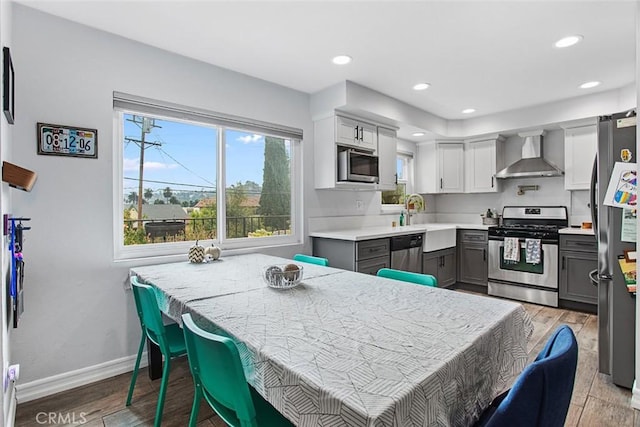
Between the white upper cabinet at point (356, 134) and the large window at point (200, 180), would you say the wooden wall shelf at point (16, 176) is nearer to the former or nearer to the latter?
the large window at point (200, 180)

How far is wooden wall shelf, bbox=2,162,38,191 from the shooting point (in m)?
1.55

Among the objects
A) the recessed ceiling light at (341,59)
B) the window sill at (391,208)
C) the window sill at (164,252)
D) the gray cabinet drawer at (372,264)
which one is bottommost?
the gray cabinet drawer at (372,264)

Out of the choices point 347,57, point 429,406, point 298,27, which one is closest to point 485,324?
point 429,406

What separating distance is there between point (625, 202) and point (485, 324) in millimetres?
1618

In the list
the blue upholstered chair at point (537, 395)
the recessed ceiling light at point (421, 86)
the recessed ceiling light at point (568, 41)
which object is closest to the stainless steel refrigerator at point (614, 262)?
the recessed ceiling light at point (568, 41)

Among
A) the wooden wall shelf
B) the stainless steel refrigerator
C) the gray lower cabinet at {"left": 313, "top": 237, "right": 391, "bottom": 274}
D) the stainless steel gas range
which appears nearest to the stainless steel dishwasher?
the gray lower cabinet at {"left": 313, "top": 237, "right": 391, "bottom": 274}

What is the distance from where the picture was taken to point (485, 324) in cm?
122

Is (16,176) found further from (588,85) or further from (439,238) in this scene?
(588,85)

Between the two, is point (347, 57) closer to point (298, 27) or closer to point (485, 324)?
point (298, 27)

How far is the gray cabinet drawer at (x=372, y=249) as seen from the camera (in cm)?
325

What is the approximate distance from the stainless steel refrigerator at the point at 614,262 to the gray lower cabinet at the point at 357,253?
1.72 meters

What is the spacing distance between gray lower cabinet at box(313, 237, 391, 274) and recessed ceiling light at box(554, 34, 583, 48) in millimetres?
2156

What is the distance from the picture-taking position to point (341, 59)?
2.84m

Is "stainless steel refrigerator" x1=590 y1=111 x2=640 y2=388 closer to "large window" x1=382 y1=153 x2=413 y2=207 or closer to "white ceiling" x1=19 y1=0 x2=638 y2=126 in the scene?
"white ceiling" x1=19 y1=0 x2=638 y2=126
